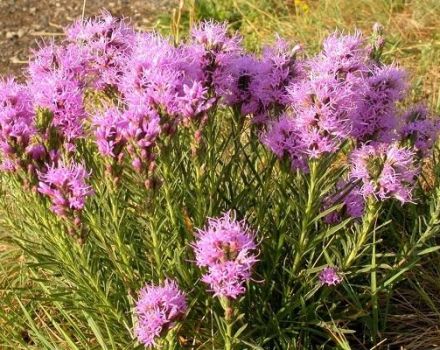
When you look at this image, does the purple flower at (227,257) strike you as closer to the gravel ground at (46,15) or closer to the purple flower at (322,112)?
the purple flower at (322,112)

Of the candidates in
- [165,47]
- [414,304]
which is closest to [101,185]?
[165,47]

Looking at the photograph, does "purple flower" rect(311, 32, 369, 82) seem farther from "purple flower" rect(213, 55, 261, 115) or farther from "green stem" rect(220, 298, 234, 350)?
"green stem" rect(220, 298, 234, 350)

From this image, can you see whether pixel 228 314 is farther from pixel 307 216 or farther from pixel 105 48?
pixel 105 48

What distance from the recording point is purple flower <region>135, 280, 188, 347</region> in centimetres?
178

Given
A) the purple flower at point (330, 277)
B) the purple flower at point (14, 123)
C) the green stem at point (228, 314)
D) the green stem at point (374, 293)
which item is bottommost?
the green stem at point (374, 293)

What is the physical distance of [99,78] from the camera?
7.84 ft

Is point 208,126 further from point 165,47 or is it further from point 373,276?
point 373,276

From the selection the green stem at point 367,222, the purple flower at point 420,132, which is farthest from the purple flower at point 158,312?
the purple flower at point 420,132

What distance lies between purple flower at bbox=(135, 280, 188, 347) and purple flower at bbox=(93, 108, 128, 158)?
1.41ft

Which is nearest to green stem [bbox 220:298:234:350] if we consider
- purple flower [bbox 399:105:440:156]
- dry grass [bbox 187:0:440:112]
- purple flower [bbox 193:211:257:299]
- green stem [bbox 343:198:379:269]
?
purple flower [bbox 193:211:257:299]

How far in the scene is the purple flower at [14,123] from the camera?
6.48 ft

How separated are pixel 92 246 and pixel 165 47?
0.79 m

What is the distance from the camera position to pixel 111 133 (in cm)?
188

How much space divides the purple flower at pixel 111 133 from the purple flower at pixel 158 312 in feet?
1.41
